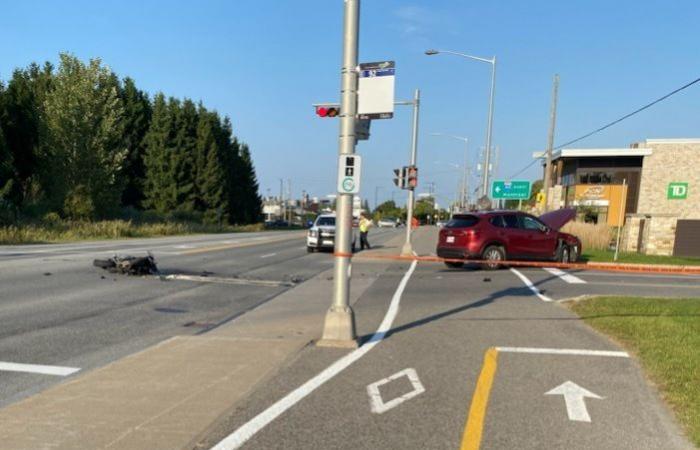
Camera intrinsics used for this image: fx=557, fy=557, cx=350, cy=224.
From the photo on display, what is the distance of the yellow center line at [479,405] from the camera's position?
4109 millimetres

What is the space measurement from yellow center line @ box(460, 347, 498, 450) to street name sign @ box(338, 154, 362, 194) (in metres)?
2.50

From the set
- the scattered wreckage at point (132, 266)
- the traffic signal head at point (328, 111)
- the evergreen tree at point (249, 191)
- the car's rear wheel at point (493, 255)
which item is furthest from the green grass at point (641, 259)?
the evergreen tree at point (249, 191)

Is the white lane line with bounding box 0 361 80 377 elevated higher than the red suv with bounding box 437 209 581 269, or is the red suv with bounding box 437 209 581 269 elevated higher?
the red suv with bounding box 437 209 581 269

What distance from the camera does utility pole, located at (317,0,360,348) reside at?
680cm

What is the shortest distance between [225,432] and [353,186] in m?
3.38

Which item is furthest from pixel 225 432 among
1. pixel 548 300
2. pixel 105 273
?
pixel 105 273

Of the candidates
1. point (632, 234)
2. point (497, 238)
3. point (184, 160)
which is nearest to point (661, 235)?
point (632, 234)

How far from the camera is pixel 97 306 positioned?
960 cm

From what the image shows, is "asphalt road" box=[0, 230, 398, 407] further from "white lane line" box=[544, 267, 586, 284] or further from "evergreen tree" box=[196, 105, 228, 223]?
"evergreen tree" box=[196, 105, 228, 223]

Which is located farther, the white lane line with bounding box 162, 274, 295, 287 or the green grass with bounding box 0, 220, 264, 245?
the green grass with bounding box 0, 220, 264, 245

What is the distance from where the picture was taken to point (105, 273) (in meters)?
13.8

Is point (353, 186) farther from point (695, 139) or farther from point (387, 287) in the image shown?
point (695, 139)

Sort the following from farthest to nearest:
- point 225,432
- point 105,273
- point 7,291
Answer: point 105,273 → point 7,291 → point 225,432

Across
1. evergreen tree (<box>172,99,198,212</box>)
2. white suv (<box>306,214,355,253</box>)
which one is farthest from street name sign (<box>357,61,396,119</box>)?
evergreen tree (<box>172,99,198,212</box>)
